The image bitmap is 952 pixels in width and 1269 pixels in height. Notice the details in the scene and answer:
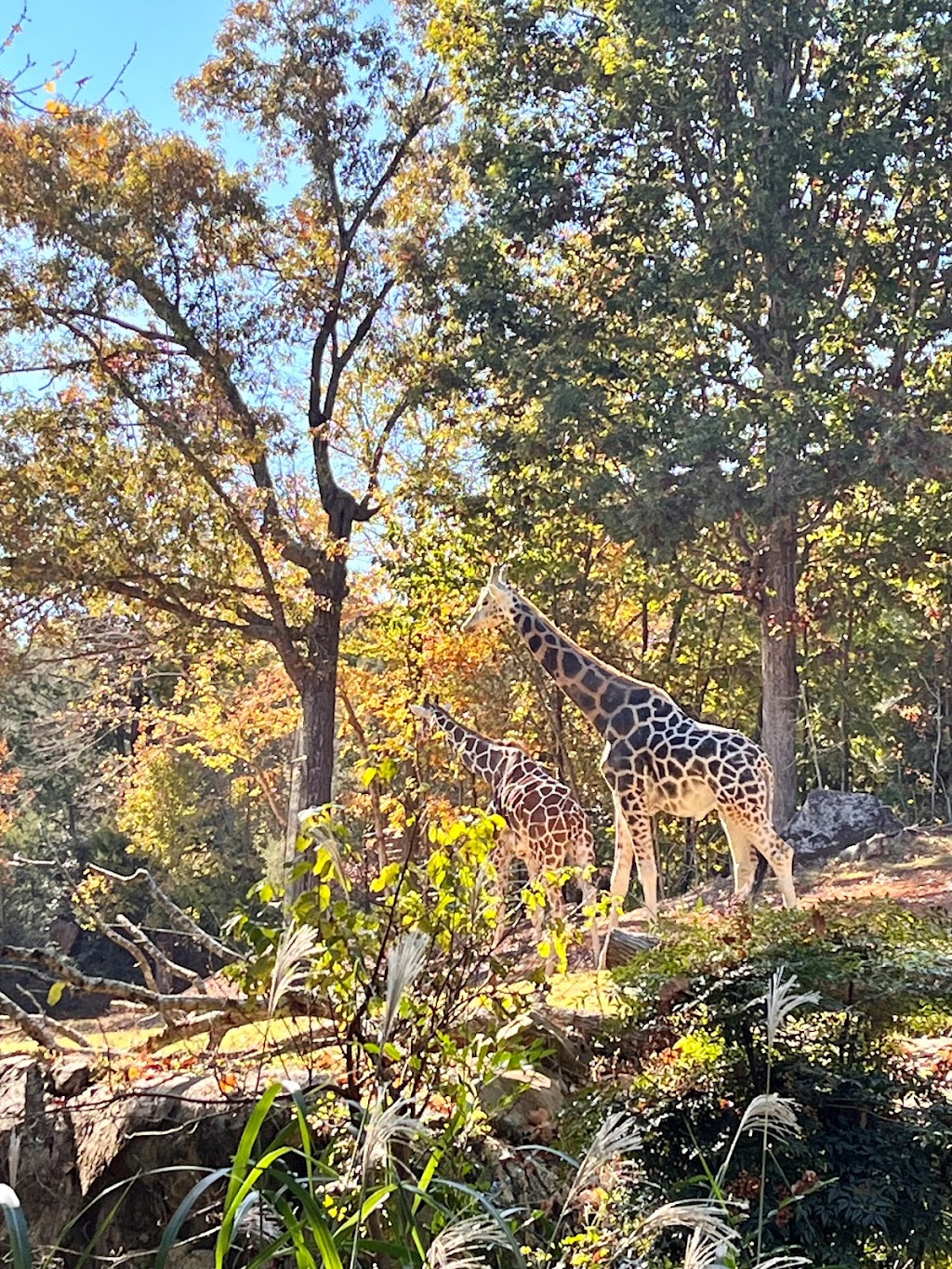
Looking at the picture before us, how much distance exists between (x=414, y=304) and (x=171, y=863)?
12.2 meters

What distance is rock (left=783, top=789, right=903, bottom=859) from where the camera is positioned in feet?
45.6

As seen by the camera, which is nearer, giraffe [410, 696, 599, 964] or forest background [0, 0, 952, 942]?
giraffe [410, 696, 599, 964]

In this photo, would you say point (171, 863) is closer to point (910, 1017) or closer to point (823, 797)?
point (823, 797)

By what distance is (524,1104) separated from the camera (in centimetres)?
388

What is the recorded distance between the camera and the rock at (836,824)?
13.9 metres

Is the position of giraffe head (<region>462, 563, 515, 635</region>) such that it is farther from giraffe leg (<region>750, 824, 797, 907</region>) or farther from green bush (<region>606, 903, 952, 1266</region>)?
green bush (<region>606, 903, 952, 1266</region>)

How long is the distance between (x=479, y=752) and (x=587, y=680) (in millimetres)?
1051

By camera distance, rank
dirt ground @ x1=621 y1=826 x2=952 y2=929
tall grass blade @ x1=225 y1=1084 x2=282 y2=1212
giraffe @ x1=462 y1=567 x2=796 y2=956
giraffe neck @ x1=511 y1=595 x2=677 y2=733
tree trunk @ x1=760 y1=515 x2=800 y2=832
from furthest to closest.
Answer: tree trunk @ x1=760 y1=515 x2=800 y2=832
dirt ground @ x1=621 y1=826 x2=952 y2=929
giraffe neck @ x1=511 y1=595 x2=677 y2=733
giraffe @ x1=462 y1=567 x2=796 y2=956
tall grass blade @ x1=225 y1=1084 x2=282 y2=1212

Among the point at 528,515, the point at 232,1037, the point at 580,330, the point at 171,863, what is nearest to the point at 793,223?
the point at 580,330

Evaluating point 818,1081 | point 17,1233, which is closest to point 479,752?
point 818,1081

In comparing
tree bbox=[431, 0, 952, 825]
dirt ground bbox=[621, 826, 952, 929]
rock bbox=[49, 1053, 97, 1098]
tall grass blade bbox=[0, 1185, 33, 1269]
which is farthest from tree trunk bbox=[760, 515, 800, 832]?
tall grass blade bbox=[0, 1185, 33, 1269]

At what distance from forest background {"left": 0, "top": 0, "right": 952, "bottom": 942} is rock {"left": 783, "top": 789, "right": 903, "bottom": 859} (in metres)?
0.83

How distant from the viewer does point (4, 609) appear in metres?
11.4

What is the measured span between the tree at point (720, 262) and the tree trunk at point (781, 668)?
3 centimetres
